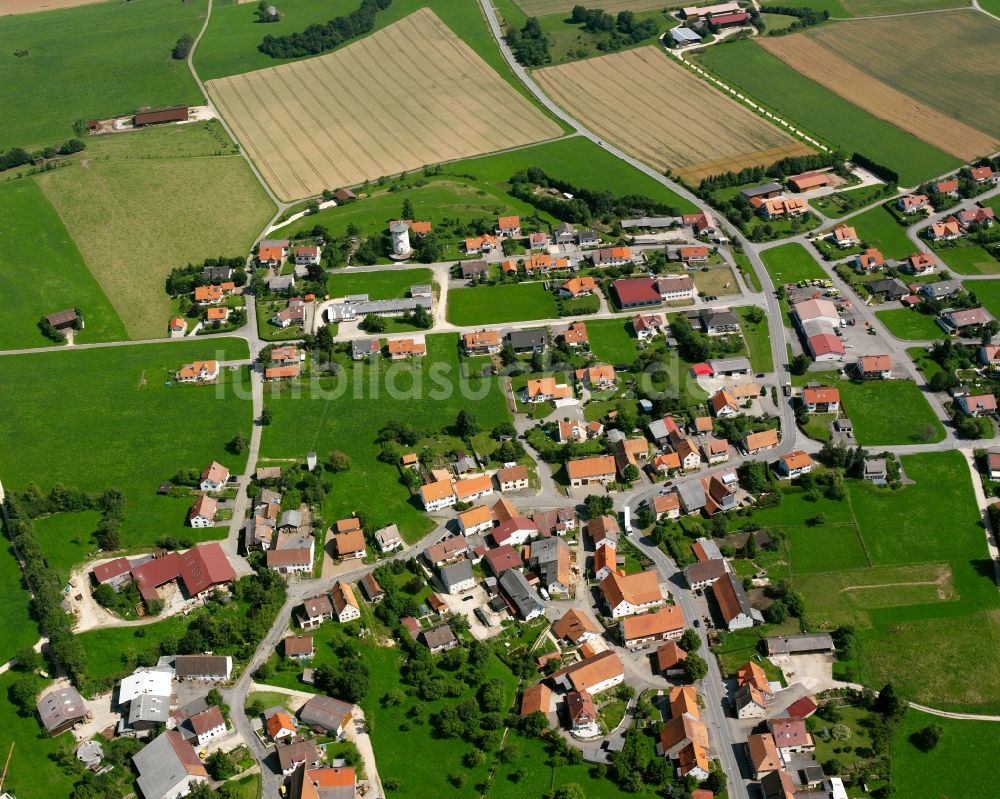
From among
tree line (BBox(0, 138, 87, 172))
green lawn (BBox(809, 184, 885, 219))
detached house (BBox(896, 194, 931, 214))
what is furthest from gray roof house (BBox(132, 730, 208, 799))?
tree line (BBox(0, 138, 87, 172))

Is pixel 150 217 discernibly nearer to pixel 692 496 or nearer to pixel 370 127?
pixel 370 127

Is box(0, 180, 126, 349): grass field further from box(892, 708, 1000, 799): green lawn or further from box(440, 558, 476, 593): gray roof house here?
box(892, 708, 1000, 799): green lawn

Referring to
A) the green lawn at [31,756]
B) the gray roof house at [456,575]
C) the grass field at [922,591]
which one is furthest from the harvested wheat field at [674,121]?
the green lawn at [31,756]

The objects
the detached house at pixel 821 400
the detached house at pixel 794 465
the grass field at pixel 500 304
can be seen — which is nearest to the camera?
the detached house at pixel 794 465

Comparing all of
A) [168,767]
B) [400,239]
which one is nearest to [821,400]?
[400,239]

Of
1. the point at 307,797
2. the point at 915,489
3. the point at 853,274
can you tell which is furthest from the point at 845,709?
the point at 853,274

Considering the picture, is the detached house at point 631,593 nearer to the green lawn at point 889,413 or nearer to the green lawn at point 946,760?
the green lawn at point 946,760
